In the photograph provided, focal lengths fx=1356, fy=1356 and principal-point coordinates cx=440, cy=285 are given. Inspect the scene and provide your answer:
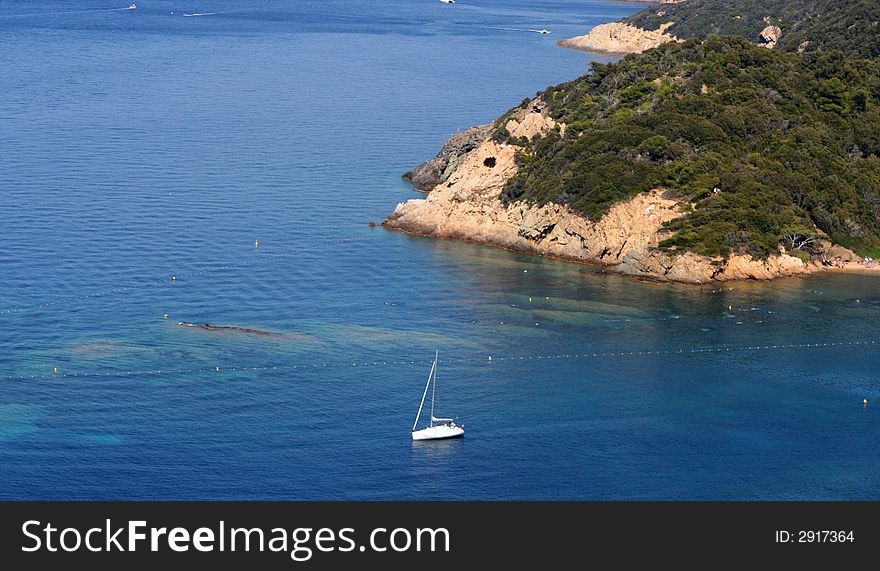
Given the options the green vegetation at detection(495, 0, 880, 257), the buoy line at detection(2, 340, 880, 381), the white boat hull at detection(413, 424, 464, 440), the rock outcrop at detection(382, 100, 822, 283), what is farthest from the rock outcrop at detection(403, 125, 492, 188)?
the white boat hull at detection(413, 424, 464, 440)

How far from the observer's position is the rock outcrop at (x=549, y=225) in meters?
115

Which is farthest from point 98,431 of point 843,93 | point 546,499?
point 843,93

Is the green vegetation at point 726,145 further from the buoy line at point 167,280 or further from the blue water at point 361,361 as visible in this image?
the buoy line at point 167,280

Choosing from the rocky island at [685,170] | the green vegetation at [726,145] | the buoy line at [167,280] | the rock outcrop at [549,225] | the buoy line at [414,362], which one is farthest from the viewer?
the green vegetation at [726,145]

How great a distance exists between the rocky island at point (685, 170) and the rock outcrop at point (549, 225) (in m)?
0.14

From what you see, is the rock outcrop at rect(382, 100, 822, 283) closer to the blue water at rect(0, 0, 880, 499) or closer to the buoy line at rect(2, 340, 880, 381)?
the blue water at rect(0, 0, 880, 499)

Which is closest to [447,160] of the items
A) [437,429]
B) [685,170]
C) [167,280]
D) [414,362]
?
[685,170]

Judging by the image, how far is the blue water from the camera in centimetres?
7588

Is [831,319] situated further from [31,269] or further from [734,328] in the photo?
[31,269]

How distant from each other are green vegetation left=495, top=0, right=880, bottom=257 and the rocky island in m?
0.15

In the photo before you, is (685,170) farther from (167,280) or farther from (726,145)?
(167,280)

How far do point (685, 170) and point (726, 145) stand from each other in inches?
296

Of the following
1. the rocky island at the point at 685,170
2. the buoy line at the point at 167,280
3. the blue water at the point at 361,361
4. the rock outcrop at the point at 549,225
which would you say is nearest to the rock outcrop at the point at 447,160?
the rocky island at the point at 685,170

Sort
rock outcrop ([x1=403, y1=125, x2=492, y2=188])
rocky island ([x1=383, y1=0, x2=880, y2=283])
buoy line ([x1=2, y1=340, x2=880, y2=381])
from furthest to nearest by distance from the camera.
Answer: rock outcrop ([x1=403, y1=125, x2=492, y2=188]) → rocky island ([x1=383, y1=0, x2=880, y2=283]) → buoy line ([x1=2, y1=340, x2=880, y2=381])
